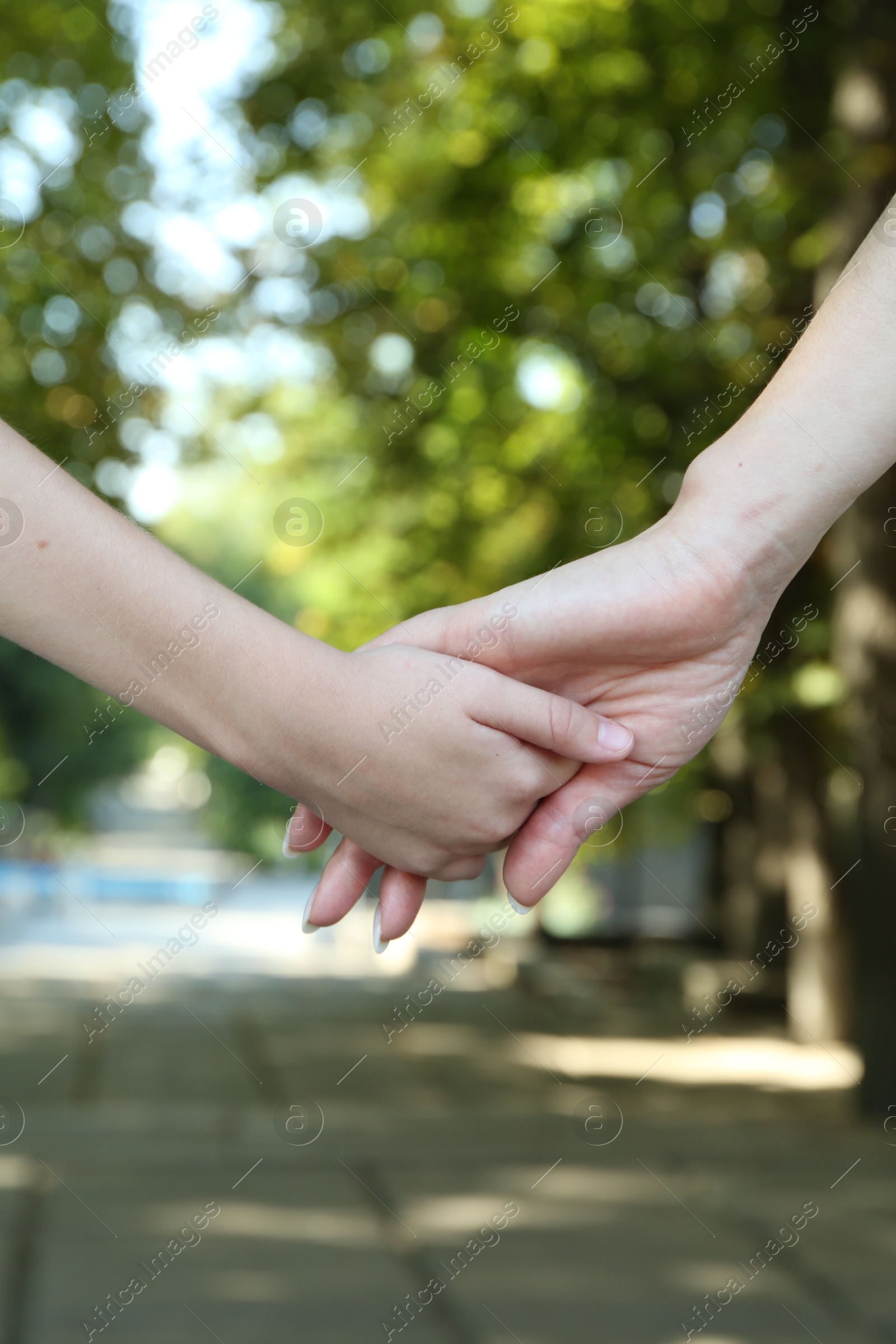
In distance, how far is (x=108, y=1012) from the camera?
960 cm

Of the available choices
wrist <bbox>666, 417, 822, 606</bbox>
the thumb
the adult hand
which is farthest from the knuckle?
wrist <bbox>666, 417, 822, 606</bbox>

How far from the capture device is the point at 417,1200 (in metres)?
5.04

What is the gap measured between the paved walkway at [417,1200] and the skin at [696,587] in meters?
1.96

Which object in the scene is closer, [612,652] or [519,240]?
[612,652]

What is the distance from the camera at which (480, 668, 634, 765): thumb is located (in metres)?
2.28

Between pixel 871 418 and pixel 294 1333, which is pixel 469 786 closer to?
pixel 871 418

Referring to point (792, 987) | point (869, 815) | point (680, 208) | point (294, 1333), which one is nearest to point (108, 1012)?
point (792, 987)

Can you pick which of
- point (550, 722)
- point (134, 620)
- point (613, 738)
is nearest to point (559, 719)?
point (550, 722)

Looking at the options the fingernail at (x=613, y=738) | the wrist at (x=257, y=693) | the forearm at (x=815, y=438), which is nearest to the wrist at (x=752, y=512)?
the forearm at (x=815, y=438)

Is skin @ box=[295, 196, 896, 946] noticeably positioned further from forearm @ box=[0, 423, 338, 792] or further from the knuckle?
forearm @ box=[0, 423, 338, 792]

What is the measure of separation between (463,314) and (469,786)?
8.26 metres

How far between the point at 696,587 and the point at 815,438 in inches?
12.3

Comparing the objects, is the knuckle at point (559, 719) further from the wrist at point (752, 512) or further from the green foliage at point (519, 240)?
the green foliage at point (519, 240)

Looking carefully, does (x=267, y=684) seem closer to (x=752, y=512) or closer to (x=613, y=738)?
(x=613, y=738)
